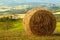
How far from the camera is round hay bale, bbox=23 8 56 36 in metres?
8.10

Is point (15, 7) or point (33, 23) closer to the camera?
point (33, 23)

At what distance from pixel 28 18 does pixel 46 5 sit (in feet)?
19.2

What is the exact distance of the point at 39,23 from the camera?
8.18 metres

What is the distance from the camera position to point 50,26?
329 inches

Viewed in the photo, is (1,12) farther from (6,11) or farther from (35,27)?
(35,27)

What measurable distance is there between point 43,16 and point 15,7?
544 centimetres

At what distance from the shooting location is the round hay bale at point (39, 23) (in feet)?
26.6

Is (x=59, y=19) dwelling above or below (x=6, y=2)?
below

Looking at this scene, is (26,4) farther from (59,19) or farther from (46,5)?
(59,19)

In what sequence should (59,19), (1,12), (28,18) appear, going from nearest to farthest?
(28,18) → (59,19) → (1,12)

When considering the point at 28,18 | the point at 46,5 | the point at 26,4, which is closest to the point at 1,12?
the point at 26,4

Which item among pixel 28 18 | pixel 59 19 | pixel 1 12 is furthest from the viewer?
pixel 1 12

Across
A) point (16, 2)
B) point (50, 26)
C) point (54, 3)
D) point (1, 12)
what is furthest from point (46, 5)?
point (50, 26)

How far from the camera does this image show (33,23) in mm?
8141
